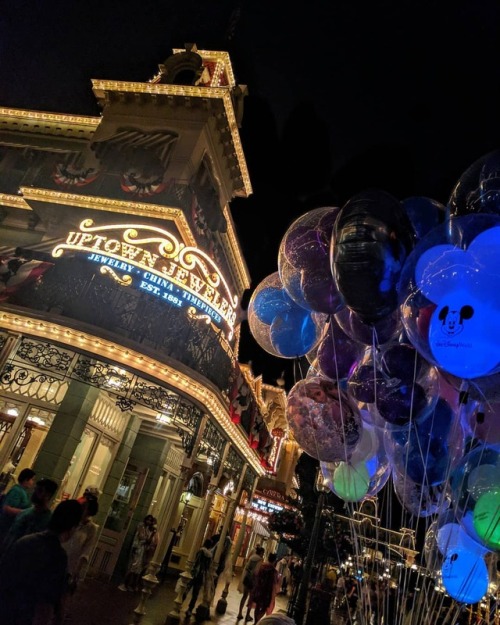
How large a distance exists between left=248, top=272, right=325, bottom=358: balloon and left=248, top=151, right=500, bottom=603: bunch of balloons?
1cm

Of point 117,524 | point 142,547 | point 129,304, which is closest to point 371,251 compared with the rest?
point 129,304

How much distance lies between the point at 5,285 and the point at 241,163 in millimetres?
9115

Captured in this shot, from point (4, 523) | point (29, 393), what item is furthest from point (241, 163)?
point (4, 523)

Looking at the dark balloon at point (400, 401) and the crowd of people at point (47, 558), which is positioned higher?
the dark balloon at point (400, 401)

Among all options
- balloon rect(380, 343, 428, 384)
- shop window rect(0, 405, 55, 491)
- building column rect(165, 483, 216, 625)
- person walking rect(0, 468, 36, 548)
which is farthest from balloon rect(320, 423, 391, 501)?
shop window rect(0, 405, 55, 491)

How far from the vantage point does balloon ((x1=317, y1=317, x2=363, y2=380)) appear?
447cm

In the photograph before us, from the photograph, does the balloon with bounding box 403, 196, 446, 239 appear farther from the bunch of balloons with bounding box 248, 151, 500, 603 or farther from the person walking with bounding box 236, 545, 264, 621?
the person walking with bounding box 236, 545, 264, 621

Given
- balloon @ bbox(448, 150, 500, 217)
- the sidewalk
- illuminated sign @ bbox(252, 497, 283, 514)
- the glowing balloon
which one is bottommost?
the sidewalk

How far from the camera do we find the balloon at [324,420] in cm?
433

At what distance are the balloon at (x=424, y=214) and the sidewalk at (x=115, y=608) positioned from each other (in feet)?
21.6

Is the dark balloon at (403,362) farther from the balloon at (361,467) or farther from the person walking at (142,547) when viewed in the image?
the person walking at (142,547)

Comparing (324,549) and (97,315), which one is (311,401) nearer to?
(97,315)

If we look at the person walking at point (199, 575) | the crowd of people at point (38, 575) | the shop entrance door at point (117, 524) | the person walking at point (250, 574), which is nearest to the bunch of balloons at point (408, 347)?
the crowd of people at point (38, 575)

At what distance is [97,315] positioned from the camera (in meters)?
8.59
